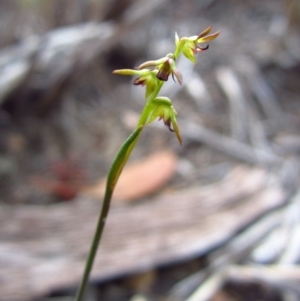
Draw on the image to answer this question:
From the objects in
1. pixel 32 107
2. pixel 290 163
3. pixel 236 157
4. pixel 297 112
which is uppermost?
pixel 32 107

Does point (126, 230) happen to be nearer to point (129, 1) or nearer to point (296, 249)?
point (296, 249)

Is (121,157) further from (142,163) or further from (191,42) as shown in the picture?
(142,163)

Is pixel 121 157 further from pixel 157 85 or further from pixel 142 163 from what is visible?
pixel 142 163

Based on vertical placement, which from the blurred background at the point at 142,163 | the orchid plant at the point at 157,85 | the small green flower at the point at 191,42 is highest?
the blurred background at the point at 142,163

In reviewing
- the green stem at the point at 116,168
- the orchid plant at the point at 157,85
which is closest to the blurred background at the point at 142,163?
the green stem at the point at 116,168

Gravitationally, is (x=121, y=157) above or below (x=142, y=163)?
below

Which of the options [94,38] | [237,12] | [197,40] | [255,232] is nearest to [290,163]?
[255,232]

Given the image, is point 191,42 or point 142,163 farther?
point 142,163

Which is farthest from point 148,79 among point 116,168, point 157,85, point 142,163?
point 142,163

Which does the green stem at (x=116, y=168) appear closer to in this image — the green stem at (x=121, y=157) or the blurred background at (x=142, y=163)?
the green stem at (x=121, y=157)
